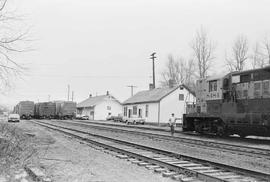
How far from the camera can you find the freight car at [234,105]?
18438mm

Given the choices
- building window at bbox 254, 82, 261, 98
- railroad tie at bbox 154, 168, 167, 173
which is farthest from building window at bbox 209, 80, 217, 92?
railroad tie at bbox 154, 168, 167, 173

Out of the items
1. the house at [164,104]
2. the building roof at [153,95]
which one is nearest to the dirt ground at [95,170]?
the house at [164,104]

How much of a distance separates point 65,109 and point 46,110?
149 inches

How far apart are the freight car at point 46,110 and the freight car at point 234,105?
1584 inches

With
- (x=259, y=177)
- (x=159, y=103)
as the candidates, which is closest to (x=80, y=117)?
(x=159, y=103)

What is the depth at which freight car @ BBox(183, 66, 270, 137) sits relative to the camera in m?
18.4

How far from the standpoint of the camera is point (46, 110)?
6216 centimetres

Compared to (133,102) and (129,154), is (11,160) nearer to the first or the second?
(129,154)

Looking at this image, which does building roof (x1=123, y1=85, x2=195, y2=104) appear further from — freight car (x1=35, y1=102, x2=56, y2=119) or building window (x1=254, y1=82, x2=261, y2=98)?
building window (x1=254, y1=82, x2=261, y2=98)

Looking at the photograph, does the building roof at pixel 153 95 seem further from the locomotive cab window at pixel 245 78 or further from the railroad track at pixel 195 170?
the railroad track at pixel 195 170

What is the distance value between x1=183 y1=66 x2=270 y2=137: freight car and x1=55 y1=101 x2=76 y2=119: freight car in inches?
1512

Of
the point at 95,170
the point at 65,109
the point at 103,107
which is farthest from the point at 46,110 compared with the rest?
the point at 95,170

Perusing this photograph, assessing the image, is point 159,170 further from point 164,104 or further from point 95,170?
→ point 164,104

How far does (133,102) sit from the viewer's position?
54500 millimetres
